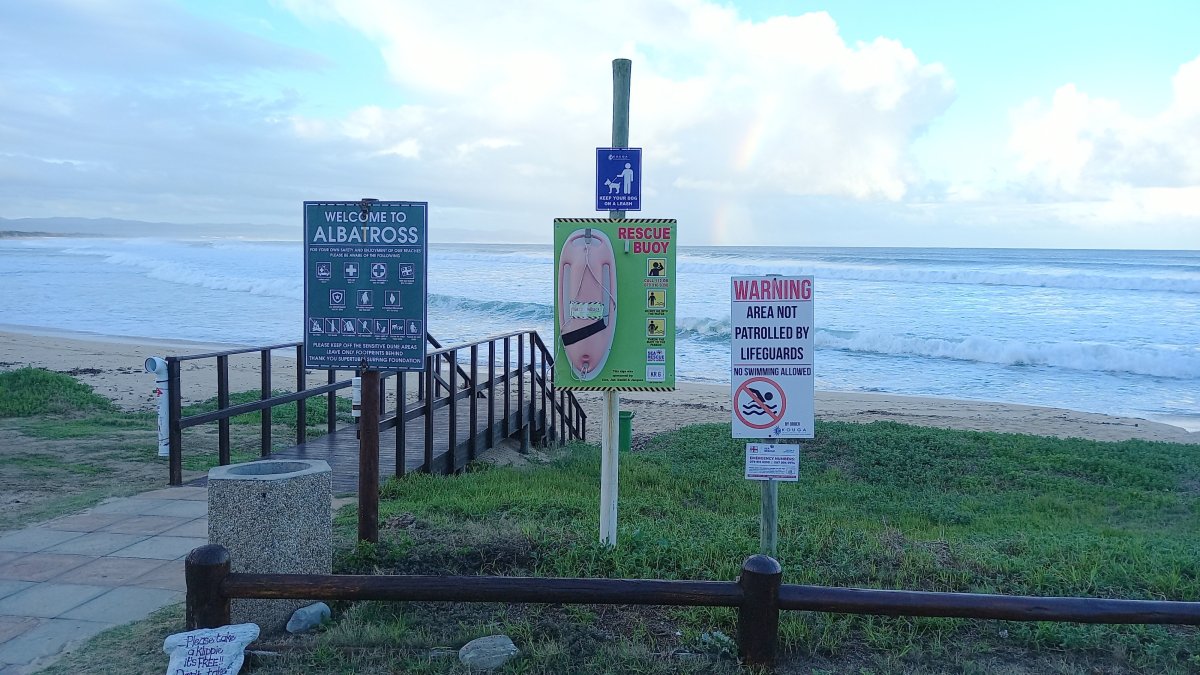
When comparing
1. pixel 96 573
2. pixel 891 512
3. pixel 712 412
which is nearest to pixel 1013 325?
pixel 712 412

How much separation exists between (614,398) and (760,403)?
0.98 metres

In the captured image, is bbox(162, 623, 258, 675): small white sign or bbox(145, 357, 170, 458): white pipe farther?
bbox(145, 357, 170, 458): white pipe

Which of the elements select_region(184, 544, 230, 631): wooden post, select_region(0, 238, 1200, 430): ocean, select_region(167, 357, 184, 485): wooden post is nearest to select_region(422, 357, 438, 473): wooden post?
select_region(167, 357, 184, 485): wooden post

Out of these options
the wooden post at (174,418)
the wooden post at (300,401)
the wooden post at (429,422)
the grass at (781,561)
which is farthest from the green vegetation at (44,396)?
the wooden post at (429,422)

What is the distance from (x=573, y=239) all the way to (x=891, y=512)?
4.13 metres

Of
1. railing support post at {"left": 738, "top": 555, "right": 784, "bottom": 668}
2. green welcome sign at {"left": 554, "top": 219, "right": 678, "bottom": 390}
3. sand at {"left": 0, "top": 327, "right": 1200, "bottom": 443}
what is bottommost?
sand at {"left": 0, "top": 327, "right": 1200, "bottom": 443}

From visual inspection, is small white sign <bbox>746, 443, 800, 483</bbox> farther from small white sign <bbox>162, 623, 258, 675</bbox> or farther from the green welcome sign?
small white sign <bbox>162, 623, 258, 675</bbox>

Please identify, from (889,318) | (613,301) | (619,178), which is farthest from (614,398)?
(889,318)

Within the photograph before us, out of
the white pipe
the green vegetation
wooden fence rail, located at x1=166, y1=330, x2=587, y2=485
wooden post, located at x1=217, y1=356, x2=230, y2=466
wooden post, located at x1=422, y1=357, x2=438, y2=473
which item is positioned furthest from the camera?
the green vegetation

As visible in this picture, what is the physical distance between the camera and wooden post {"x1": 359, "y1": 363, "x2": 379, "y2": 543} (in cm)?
513

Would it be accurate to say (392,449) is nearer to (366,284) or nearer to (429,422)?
(429,422)

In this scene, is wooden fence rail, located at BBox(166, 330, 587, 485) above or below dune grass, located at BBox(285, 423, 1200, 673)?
above

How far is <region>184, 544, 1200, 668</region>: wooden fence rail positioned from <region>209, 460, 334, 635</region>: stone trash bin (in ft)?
1.28

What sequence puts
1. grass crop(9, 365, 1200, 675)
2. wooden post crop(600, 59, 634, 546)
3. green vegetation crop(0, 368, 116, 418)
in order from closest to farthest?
grass crop(9, 365, 1200, 675) < wooden post crop(600, 59, 634, 546) < green vegetation crop(0, 368, 116, 418)
